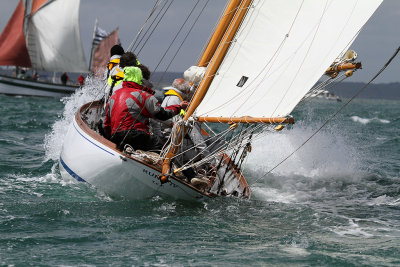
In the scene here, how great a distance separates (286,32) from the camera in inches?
352

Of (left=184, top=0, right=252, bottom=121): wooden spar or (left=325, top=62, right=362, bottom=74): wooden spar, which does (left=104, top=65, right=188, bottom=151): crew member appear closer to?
(left=184, top=0, right=252, bottom=121): wooden spar

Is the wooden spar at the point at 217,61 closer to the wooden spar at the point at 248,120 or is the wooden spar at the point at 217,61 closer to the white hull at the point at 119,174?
the wooden spar at the point at 248,120

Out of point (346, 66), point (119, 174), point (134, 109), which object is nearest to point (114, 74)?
point (134, 109)

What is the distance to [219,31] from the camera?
1011 centimetres

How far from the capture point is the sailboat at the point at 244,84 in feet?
27.6

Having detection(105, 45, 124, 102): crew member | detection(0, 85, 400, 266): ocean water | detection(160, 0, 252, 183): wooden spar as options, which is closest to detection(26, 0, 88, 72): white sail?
detection(0, 85, 400, 266): ocean water

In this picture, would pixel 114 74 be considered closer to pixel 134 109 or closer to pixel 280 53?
pixel 134 109

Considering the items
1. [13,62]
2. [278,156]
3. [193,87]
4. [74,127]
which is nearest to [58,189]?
[74,127]

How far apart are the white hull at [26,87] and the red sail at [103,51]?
8148 mm

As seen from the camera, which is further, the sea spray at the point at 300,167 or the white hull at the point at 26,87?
the white hull at the point at 26,87

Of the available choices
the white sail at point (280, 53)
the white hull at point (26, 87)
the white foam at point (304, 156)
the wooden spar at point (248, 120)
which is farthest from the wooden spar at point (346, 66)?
the white hull at point (26, 87)

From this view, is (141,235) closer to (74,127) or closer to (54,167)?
(74,127)

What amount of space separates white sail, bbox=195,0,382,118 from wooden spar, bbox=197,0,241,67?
0.62 meters

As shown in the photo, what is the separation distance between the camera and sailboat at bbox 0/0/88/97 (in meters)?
54.4
